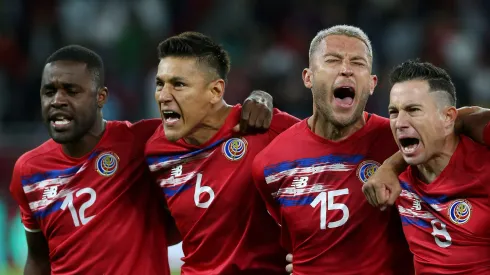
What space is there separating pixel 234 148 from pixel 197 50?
1.88 ft

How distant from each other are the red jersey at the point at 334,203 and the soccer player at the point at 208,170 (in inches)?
6.7

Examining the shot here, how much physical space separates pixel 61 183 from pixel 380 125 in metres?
1.81

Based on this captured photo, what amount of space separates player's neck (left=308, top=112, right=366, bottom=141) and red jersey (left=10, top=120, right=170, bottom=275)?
1.06 metres

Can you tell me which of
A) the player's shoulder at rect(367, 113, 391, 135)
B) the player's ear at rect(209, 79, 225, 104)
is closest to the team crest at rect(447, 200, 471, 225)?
the player's shoulder at rect(367, 113, 391, 135)

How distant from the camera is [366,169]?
4.74m

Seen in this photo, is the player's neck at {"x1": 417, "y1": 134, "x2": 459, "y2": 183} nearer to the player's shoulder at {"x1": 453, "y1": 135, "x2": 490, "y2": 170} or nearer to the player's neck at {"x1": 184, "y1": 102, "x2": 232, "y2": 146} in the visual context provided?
the player's shoulder at {"x1": 453, "y1": 135, "x2": 490, "y2": 170}

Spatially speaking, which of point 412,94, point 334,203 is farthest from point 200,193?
point 412,94

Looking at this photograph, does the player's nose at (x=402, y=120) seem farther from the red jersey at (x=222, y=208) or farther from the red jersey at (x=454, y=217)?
the red jersey at (x=222, y=208)

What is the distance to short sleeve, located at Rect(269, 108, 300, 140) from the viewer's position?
5156 mm

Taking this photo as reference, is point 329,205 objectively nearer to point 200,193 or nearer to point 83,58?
point 200,193

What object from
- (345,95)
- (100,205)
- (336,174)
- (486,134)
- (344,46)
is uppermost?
(344,46)

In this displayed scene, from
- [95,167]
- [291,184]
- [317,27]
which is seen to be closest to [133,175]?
[95,167]

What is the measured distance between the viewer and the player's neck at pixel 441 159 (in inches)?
179

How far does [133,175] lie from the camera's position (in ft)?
→ 17.4
